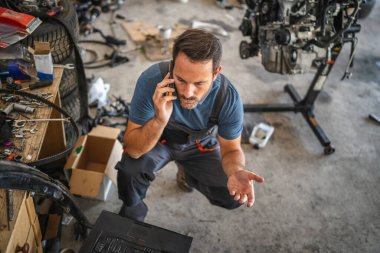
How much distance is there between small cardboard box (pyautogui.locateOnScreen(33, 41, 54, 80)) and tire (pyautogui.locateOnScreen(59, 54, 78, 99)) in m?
0.40

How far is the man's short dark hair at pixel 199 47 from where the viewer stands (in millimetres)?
1422

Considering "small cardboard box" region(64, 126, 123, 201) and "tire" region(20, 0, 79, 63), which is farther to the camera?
"small cardboard box" region(64, 126, 123, 201)

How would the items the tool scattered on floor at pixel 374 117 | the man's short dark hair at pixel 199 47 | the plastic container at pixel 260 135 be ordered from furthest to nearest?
the tool scattered on floor at pixel 374 117 < the plastic container at pixel 260 135 < the man's short dark hair at pixel 199 47

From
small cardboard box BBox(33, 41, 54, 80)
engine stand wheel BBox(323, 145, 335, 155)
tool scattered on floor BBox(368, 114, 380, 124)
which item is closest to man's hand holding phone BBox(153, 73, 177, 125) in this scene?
small cardboard box BBox(33, 41, 54, 80)

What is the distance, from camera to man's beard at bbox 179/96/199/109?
155cm

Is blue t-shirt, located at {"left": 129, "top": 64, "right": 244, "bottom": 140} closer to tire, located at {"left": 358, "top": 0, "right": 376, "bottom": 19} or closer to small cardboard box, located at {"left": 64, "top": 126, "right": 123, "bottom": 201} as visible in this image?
small cardboard box, located at {"left": 64, "top": 126, "right": 123, "bottom": 201}

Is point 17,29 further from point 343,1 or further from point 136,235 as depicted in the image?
point 343,1

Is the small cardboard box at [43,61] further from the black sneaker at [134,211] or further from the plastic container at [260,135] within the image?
the plastic container at [260,135]

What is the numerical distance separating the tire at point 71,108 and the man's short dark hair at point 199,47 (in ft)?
3.36

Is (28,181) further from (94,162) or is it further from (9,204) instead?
(94,162)

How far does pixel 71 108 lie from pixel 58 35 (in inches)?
20.4

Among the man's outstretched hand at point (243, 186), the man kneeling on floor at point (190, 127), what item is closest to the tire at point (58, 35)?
the man kneeling on floor at point (190, 127)

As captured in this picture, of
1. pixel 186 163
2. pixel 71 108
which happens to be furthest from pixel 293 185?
pixel 71 108

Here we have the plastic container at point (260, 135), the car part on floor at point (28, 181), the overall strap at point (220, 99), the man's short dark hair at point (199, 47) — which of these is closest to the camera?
the car part on floor at point (28, 181)
